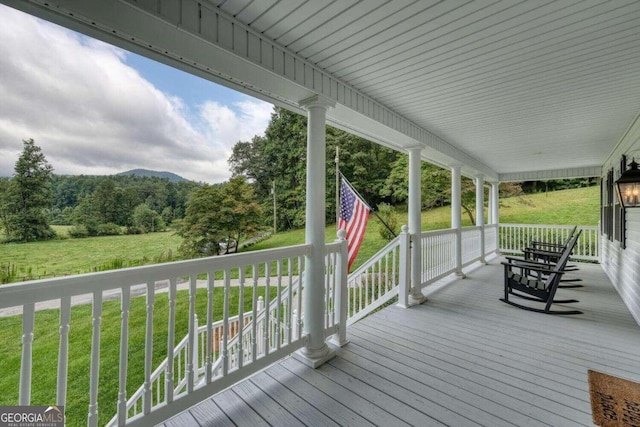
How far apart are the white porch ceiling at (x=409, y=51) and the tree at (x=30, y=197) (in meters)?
3.05

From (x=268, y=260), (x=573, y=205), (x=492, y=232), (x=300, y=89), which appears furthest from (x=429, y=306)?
(x=573, y=205)

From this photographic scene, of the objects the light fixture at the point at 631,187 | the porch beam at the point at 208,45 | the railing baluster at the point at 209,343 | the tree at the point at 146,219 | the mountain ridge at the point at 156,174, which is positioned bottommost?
the railing baluster at the point at 209,343

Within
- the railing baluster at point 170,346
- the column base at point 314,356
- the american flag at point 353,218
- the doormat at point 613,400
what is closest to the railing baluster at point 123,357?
the railing baluster at point 170,346

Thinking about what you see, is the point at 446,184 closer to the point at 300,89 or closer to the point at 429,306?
the point at 429,306

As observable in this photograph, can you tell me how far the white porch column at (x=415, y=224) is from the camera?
13.4ft

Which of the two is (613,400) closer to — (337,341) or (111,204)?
(337,341)

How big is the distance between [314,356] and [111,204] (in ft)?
14.5

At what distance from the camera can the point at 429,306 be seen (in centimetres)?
391

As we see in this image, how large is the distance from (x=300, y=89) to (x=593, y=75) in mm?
2715

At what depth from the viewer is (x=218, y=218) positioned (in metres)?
7.34

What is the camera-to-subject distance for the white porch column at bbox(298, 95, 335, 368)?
2471 millimetres

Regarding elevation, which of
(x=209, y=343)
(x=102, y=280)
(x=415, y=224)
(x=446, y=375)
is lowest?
(x=446, y=375)

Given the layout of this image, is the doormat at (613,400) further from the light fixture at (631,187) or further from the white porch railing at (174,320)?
the white porch railing at (174,320)

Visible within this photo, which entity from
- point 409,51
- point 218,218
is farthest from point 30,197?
point 409,51
